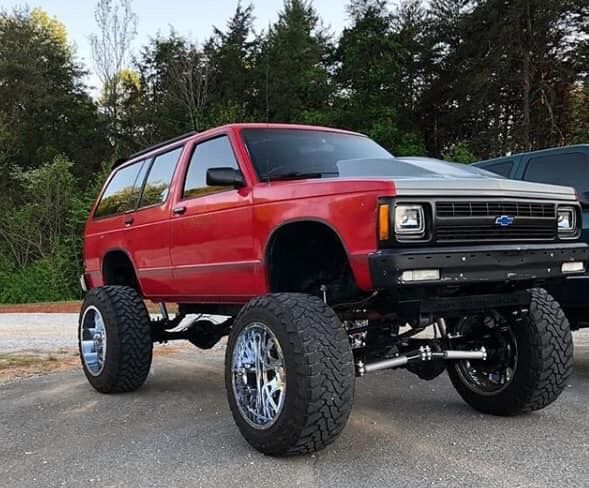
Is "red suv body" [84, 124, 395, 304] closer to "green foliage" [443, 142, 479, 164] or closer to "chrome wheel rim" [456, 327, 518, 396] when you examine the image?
"chrome wheel rim" [456, 327, 518, 396]

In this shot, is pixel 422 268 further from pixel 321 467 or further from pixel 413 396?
pixel 413 396

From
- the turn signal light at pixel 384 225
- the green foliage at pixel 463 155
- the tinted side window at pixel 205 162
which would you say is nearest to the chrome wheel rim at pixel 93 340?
the tinted side window at pixel 205 162

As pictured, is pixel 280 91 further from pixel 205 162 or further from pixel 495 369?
pixel 495 369

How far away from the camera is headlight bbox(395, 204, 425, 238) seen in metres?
3.36

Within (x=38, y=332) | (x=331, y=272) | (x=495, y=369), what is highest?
(x=331, y=272)

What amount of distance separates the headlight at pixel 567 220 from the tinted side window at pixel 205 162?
214 cm

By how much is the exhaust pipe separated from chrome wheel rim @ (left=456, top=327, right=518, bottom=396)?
0.25 meters

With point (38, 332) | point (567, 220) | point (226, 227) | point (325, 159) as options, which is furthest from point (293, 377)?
point (38, 332)

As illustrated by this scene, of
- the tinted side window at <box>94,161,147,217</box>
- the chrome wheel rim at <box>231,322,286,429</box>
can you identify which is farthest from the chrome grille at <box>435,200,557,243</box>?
the tinted side window at <box>94,161,147,217</box>

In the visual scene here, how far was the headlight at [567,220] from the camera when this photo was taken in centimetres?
408

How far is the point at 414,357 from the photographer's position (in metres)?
4.07

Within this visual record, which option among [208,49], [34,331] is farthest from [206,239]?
[208,49]

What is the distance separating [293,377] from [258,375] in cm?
44

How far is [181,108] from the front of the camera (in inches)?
1119
